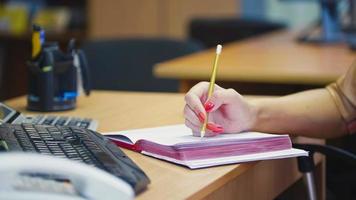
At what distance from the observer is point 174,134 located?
1.47m

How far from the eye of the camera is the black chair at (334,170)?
1.59m

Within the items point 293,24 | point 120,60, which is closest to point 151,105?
point 120,60

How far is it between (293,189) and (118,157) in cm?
72

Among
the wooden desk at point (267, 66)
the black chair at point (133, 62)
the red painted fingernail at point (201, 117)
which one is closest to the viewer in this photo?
the red painted fingernail at point (201, 117)

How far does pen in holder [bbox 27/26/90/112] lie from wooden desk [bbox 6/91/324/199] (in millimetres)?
37

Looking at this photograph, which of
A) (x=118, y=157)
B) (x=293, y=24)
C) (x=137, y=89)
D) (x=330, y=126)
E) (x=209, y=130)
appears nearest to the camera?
(x=118, y=157)

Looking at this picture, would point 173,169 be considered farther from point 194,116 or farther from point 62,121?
point 62,121

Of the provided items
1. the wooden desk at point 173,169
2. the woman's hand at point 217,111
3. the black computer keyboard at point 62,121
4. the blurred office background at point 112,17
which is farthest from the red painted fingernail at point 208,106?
the blurred office background at point 112,17

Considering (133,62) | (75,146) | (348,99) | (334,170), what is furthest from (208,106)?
(133,62)

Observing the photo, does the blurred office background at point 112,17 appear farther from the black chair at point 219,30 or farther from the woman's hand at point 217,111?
the woman's hand at point 217,111

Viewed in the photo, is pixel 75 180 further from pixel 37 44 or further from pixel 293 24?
pixel 293 24

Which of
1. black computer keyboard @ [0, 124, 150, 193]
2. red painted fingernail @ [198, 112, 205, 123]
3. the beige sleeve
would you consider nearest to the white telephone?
black computer keyboard @ [0, 124, 150, 193]

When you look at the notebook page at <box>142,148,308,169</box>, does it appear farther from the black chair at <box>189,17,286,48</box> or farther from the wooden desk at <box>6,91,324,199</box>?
the black chair at <box>189,17,286,48</box>

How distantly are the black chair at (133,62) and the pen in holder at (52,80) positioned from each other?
2.73ft
